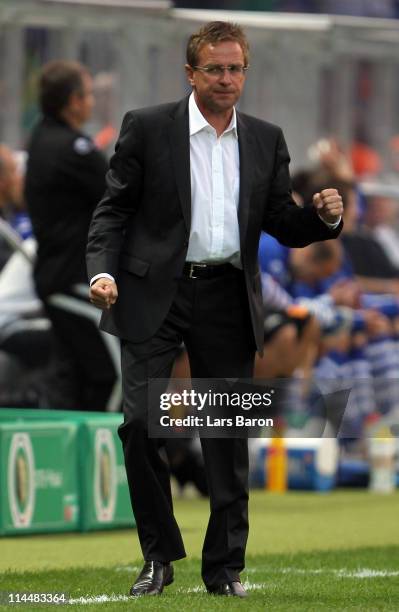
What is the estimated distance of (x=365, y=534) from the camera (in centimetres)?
938

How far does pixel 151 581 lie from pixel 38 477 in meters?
2.66

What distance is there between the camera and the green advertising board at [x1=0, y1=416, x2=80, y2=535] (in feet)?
28.5

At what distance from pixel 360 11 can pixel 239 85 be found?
794 centimetres

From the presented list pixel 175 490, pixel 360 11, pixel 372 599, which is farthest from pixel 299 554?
pixel 360 11

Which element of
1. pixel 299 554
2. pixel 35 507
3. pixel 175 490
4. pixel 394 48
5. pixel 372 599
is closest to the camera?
pixel 372 599

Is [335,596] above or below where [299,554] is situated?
above

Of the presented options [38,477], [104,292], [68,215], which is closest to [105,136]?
[68,215]

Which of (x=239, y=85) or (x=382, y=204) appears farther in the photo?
(x=382, y=204)

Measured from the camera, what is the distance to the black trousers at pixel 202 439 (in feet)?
20.6

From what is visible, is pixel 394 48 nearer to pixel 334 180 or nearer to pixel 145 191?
pixel 334 180

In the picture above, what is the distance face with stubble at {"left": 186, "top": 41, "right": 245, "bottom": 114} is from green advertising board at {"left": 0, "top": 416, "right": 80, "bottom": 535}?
2.94m

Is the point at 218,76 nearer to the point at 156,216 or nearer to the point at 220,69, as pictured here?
the point at 220,69

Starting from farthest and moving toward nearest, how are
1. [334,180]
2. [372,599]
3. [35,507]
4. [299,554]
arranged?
[334,180]
[35,507]
[299,554]
[372,599]

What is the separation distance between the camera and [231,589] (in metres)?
6.27
